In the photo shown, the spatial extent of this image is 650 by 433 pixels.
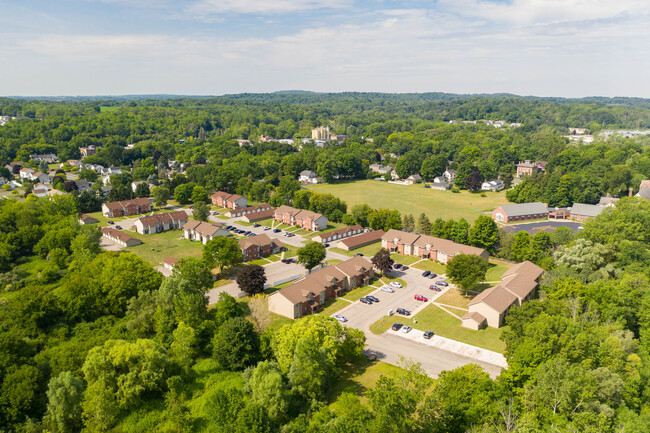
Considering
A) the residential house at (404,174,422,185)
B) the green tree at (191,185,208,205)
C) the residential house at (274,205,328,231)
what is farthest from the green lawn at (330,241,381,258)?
the residential house at (404,174,422,185)

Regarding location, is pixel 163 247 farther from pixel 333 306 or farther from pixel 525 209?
pixel 525 209

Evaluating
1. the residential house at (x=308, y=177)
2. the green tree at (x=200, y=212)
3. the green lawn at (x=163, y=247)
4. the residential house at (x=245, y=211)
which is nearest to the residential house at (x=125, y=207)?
the green lawn at (x=163, y=247)

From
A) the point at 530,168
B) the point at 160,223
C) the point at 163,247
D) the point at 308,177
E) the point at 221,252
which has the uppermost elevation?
the point at 530,168

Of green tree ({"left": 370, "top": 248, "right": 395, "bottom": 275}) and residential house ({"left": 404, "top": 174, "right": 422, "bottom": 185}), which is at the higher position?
green tree ({"left": 370, "top": 248, "right": 395, "bottom": 275})

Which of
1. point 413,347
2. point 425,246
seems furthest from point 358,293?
point 425,246

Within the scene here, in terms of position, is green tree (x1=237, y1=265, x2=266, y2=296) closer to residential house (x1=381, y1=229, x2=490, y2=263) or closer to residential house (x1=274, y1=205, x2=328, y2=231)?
residential house (x1=381, y1=229, x2=490, y2=263)
